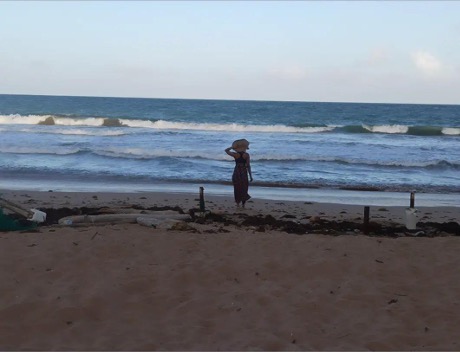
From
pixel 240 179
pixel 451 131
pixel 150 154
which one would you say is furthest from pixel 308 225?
pixel 451 131

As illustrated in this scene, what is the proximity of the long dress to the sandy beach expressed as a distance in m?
2.58

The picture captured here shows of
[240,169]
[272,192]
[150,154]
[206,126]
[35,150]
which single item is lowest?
[272,192]

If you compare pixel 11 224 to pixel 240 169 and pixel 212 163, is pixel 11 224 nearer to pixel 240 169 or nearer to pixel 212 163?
pixel 240 169

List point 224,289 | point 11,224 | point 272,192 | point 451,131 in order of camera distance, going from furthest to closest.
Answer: point 451,131
point 272,192
point 11,224
point 224,289

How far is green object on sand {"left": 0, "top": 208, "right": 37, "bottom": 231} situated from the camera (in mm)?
6574

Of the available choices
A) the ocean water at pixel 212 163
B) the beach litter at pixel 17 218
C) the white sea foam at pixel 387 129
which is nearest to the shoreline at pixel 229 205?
the ocean water at pixel 212 163

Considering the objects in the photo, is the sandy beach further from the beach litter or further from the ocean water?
the ocean water

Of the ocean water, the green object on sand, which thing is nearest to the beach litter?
the green object on sand

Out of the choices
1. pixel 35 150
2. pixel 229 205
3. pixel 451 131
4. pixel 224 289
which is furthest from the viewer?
pixel 451 131

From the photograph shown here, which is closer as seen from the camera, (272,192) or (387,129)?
(272,192)

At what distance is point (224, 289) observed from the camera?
4641 mm

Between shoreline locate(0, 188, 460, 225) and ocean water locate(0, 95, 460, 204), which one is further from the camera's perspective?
ocean water locate(0, 95, 460, 204)

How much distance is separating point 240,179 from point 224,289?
5.04 metres

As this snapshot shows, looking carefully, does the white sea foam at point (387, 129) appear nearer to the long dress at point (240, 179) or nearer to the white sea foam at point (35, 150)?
the white sea foam at point (35, 150)
